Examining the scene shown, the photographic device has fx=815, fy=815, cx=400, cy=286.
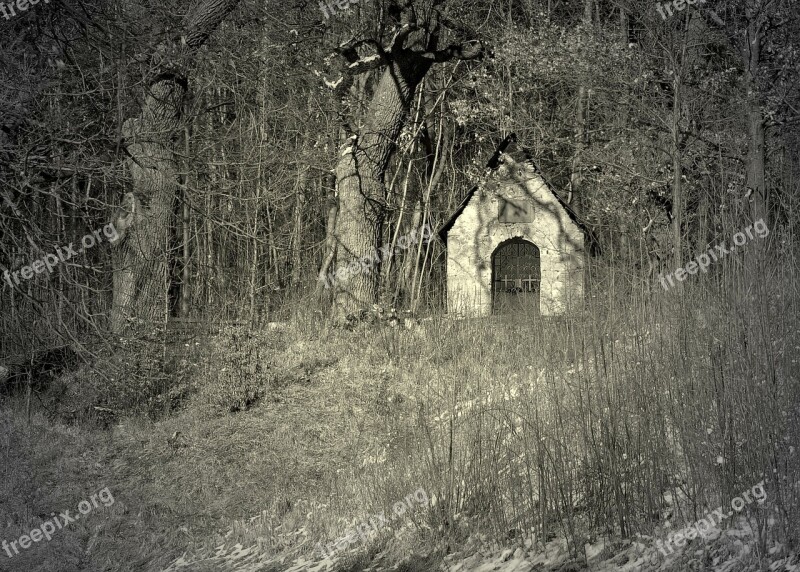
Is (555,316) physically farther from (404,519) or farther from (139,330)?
(139,330)

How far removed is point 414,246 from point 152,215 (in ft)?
30.9

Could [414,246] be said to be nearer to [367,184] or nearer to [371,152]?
[367,184]

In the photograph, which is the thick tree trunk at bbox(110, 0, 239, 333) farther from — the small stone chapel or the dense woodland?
the small stone chapel

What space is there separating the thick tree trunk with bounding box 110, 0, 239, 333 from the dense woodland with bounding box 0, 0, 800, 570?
5cm

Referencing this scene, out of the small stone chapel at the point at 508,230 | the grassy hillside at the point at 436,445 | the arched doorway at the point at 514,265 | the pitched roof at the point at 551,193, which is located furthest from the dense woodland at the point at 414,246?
the arched doorway at the point at 514,265

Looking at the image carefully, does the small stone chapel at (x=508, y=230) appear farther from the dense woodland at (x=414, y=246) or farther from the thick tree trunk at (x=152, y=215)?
the thick tree trunk at (x=152, y=215)

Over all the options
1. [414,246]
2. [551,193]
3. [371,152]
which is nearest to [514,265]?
[551,193]

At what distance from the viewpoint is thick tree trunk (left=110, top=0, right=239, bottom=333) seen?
1225 cm

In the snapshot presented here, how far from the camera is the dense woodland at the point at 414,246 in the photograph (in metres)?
5.16

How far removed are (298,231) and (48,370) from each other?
841 cm

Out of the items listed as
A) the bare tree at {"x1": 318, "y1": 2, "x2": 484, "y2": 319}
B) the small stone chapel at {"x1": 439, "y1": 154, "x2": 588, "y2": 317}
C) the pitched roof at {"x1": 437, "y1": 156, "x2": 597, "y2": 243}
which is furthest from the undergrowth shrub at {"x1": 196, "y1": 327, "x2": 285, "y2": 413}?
the pitched roof at {"x1": 437, "y1": 156, "x2": 597, "y2": 243}

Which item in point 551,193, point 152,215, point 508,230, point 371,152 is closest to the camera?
point 152,215

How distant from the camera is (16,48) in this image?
10.1 meters

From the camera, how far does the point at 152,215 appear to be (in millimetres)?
12141
